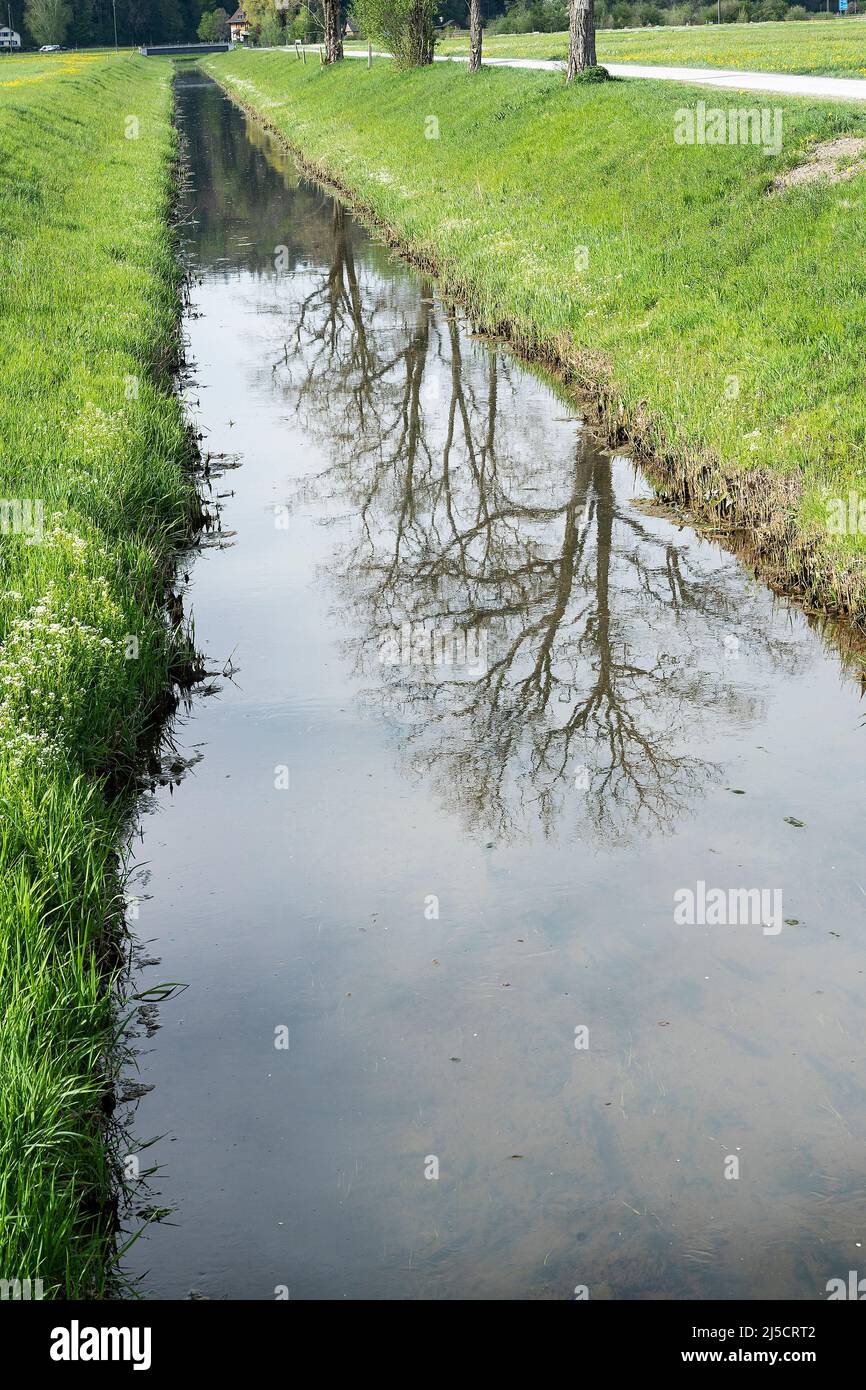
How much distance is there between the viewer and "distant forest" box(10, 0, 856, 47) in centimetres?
7319

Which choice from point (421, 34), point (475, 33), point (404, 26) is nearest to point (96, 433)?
point (475, 33)

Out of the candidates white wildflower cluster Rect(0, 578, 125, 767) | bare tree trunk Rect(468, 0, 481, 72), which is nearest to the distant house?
bare tree trunk Rect(468, 0, 481, 72)

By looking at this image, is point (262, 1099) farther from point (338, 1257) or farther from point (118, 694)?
point (118, 694)

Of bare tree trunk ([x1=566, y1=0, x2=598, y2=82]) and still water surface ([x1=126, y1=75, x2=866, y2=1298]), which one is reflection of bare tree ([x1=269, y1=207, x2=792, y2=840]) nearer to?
still water surface ([x1=126, y1=75, x2=866, y2=1298])

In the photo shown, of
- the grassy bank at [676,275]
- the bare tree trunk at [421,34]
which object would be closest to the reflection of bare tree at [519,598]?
the grassy bank at [676,275]

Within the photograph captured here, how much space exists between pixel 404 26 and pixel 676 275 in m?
26.4

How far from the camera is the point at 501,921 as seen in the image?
559 centimetres

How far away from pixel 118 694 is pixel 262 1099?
9.77ft

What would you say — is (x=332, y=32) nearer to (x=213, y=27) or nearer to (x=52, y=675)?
(x=52, y=675)

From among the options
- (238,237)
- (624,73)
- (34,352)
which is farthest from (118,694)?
(624,73)

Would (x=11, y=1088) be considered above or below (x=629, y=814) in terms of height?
below

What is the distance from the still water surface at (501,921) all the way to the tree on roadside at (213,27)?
5199 inches

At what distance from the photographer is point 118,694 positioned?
23.1 feet

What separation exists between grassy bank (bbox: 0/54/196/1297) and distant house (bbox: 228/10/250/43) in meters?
121
